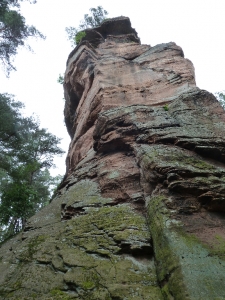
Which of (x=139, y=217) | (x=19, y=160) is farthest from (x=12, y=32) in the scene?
(x=139, y=217)

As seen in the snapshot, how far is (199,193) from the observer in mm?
4473

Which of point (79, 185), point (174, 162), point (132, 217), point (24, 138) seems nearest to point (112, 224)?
point (132, 217)

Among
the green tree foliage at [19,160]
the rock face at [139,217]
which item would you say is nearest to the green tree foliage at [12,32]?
the green tree foliage at [19,160]

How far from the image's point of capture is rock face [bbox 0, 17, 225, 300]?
362 centimetres

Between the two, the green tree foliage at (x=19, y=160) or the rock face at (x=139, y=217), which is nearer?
the rock face at (x=139, y=217)

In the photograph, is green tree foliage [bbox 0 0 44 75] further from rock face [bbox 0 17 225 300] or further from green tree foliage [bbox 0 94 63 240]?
rock face [bbox 0 17 225 300]

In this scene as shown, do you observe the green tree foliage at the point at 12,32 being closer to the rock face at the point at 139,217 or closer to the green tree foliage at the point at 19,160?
the green tree foliage at the point at 19,160

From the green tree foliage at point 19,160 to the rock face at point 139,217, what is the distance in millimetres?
3863

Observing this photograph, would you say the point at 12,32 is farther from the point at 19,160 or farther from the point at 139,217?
the point at 139,217

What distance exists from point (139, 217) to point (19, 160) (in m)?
12.1

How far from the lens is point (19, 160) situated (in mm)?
15344

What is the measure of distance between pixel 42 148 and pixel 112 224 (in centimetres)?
1403

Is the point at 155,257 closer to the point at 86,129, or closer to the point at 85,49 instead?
the point at 86,129

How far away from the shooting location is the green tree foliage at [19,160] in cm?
1087
